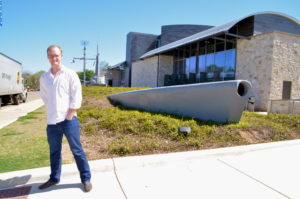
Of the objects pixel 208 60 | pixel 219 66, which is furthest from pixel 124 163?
pixel 208 60

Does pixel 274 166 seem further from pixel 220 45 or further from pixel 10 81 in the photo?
pixel 10 81

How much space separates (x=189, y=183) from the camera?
113 inches

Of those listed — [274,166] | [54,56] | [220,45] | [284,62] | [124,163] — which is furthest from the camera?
[220,45]

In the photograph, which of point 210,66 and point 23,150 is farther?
point 210,66

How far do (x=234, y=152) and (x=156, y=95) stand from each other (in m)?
3.44

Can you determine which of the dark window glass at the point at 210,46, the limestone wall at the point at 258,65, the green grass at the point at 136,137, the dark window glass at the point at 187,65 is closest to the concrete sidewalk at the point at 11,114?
the green grass at the point at 136,137

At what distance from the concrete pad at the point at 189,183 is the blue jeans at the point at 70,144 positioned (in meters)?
0.63

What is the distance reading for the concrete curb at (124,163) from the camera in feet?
9.05

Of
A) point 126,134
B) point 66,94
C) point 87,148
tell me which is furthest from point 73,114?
point 126,134

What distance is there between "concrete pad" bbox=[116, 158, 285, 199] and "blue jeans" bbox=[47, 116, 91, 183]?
0.63 metres

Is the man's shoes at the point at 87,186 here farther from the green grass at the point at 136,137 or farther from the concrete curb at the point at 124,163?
the green grass at the point at 136,137

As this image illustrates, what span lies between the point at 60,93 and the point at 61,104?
5.5 inches

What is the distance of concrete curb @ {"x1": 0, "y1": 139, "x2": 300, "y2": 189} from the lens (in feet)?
9.05

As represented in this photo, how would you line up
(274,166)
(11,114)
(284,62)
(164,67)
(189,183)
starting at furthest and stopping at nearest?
1. (164,67)
2. (284,62)
3. (11,114)
4. (274,166)
5. (189,183)
